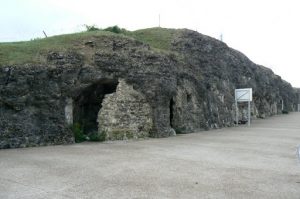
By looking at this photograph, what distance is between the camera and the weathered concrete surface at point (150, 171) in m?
7.85

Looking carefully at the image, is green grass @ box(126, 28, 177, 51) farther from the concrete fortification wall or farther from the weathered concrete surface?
the weathered concrete surface

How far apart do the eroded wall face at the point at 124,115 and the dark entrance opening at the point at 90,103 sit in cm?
70

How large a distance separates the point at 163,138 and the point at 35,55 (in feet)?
20.9

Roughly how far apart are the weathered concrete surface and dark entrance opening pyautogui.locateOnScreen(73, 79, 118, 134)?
108 inches

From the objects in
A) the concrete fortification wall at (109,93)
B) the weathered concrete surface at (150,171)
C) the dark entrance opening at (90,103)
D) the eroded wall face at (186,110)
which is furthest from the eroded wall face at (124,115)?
the eroded wall face at (186,110)

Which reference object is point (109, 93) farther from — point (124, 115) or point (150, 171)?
point (150, 171)

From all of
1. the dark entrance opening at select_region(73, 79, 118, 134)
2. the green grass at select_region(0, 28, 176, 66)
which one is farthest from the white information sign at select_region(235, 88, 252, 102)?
the dark entrance opening at select_region(73, 79, 118, 134)

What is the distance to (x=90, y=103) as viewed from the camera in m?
18.4

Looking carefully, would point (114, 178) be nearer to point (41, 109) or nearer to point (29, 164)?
point (29, 164)

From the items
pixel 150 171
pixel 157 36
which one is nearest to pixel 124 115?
pixel 150 171

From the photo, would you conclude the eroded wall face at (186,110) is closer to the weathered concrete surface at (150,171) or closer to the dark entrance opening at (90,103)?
the dark entrance opening at (90,103)

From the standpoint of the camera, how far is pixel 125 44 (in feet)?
61.7

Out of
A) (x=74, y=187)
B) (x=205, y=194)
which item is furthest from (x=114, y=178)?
(x=205, y=194)

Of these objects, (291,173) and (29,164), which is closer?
(291,173)
